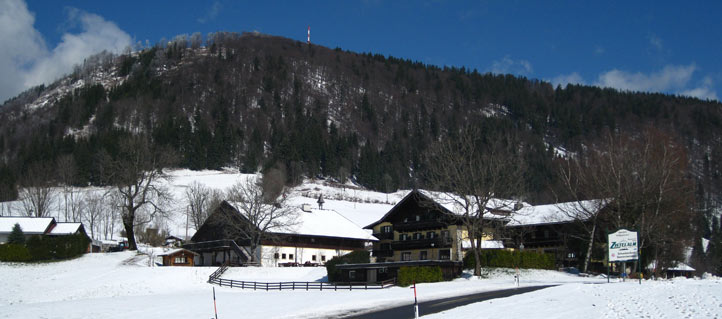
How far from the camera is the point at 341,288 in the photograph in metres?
47.7

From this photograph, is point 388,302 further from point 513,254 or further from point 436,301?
point 513,254

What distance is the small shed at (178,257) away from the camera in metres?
66.1

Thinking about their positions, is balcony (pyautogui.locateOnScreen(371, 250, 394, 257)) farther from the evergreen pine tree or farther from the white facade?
the evergreen pine tree

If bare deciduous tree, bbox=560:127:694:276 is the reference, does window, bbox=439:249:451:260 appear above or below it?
below

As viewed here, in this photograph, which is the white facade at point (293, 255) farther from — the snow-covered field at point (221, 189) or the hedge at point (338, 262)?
the hedge at point (338, 262)

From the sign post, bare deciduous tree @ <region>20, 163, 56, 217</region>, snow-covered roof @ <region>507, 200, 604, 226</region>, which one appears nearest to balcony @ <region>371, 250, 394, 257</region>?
snow-covered roof @ <region>507, 200, 604, 226</region>

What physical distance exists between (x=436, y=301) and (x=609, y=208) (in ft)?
81.8

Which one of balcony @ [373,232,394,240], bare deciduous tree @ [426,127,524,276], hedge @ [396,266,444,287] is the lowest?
hedge @ [396,266,444,287]

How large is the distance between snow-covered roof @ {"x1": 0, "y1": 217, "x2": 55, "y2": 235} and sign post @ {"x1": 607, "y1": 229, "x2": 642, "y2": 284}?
214 ft

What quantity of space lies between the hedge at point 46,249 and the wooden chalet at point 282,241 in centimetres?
1313

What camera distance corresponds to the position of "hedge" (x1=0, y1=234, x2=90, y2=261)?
64.3 meters

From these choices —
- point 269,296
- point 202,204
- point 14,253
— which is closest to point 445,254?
point 269,296

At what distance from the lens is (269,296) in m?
42.2

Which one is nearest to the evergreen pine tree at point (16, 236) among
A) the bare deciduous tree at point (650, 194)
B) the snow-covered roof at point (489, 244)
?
the snow-covered roof at point (489, 244)
